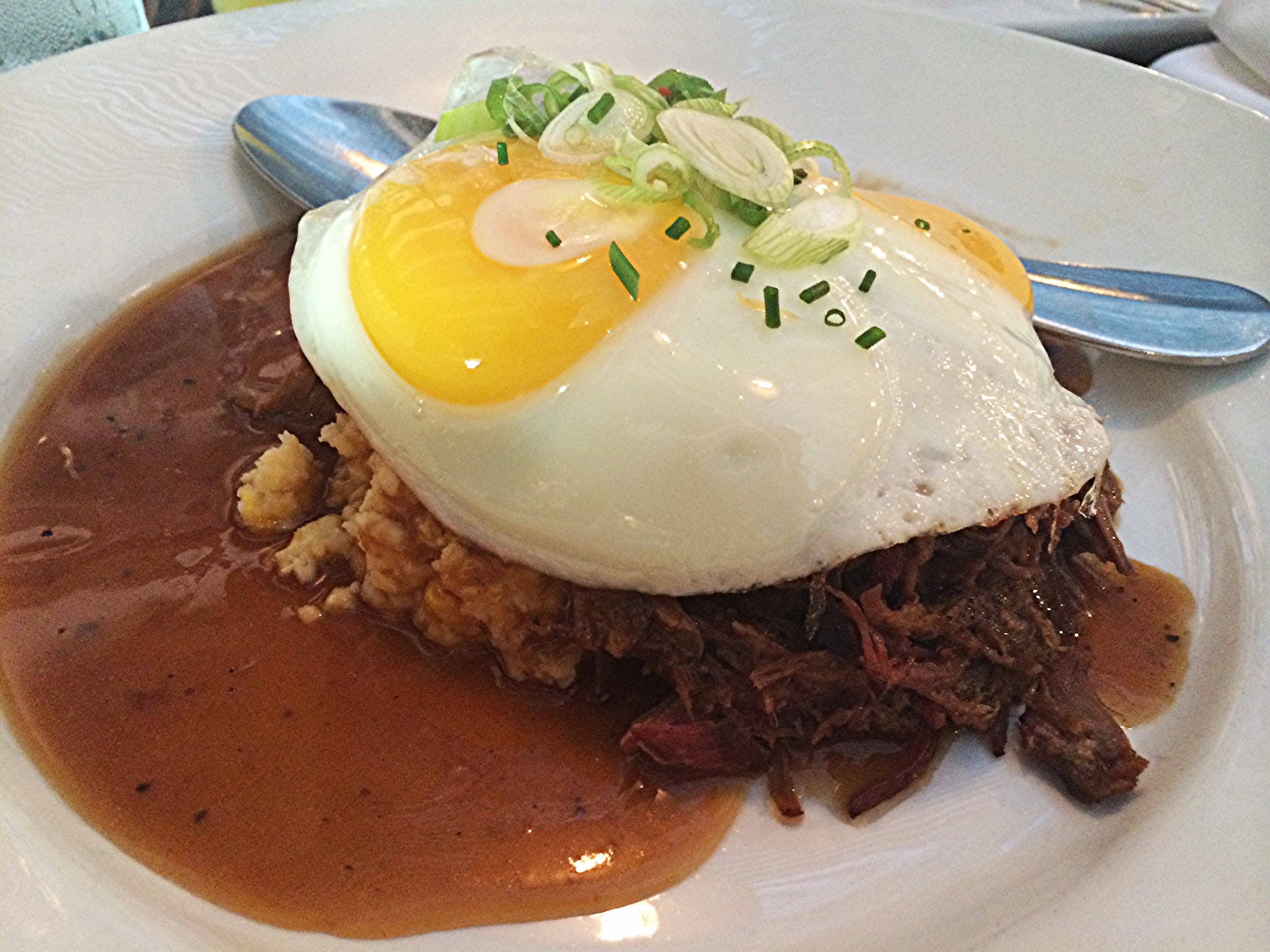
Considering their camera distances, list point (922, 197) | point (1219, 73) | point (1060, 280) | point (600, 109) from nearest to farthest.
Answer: point (600, 109) < point (1060, 280) < point (922, 197) < point (1219, 73)

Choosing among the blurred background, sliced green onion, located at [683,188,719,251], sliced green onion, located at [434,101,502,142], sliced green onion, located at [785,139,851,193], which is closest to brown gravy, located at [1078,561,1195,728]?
sliced green onion, located at [785,139,851,193]

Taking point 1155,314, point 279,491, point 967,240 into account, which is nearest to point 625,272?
point 967,240

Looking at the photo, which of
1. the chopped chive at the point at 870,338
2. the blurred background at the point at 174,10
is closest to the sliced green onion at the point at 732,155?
the chopped chive at the point at 870,338

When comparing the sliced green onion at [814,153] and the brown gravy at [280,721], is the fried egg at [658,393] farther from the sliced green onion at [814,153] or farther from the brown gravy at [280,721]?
the brown gravy at [280,721]

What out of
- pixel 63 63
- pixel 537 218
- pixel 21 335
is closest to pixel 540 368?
pixel 537 218

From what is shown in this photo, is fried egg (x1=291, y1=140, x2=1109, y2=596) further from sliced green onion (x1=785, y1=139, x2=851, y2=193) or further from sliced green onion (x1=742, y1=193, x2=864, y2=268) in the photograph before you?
sliced green onion (x1=785, y1=139, x2=851, y2=193)

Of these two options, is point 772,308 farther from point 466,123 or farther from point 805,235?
point 466,123
